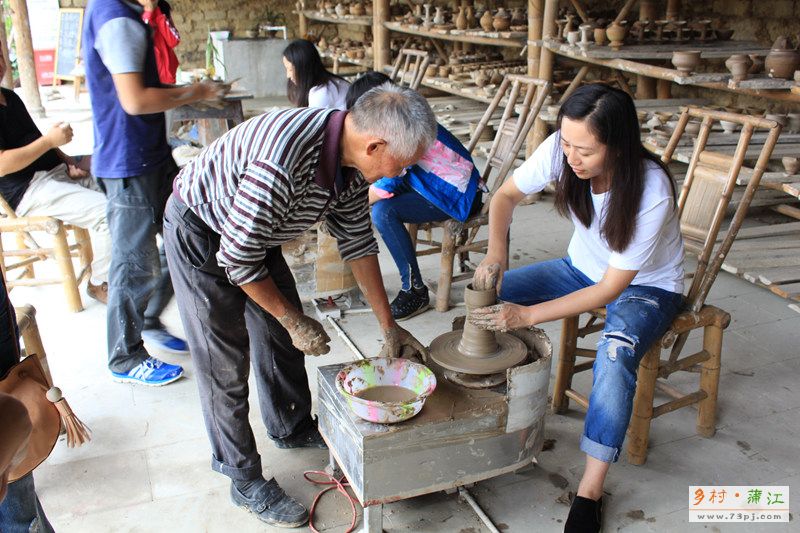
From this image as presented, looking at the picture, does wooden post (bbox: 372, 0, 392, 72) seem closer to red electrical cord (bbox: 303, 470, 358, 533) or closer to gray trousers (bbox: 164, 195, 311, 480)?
gray trousers (bbox: 164, 195, 311, 480)

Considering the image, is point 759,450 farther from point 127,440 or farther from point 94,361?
point 94,361

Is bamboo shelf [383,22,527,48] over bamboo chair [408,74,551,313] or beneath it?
over

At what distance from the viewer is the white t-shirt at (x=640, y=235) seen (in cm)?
231

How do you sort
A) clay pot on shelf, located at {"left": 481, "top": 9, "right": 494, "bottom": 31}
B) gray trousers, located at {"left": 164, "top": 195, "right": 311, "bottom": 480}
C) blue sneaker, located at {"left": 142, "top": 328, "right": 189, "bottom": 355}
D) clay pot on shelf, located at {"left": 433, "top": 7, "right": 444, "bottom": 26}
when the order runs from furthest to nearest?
clay pot on shelf, located at {"left": 433, "top": 7, "right": 444, "bottom": 26} < clay pot on shelf, located at {"left": 481, "top": 9, "right": 494, "bottom": 31} < blue sneaker, located at {"left": 142, "top": 328, "right": 189, "bottom": 355} < gray trousers, located at {"left": 164, "top": 195, "right": 311, "bottom": 480}

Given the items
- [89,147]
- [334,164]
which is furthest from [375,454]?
[89,147]

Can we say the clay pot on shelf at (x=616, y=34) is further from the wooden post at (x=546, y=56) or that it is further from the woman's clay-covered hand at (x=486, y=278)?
the woman's clay-covered hand at (x=486, y=278)

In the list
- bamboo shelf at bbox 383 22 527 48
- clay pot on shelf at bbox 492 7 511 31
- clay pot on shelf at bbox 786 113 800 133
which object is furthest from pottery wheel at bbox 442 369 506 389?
clay pot on shelf at bbox 492 7 511 31

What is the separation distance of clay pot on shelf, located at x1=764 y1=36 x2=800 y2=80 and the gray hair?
9.80ft

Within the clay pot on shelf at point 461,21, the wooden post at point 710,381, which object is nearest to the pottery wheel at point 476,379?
the wooden post at point 710,381

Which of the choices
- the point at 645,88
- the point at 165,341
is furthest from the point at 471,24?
the point at 165,341

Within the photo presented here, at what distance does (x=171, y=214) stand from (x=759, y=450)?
242cm

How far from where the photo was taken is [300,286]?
3.92 metres

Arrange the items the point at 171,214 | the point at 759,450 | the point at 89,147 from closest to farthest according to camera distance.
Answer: the point at 171,214, the point at 759,450, the point at 89,147

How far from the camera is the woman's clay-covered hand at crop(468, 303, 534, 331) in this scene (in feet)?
7.48
